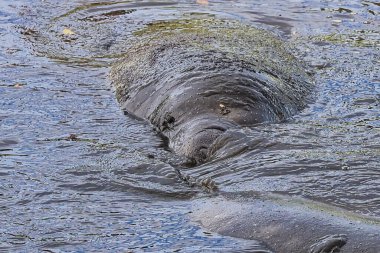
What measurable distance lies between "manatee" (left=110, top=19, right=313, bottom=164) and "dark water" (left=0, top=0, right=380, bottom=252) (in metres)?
0.17

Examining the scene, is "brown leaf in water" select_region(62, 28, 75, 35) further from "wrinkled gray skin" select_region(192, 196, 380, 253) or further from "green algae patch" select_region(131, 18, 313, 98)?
"wrinkled gray skin" select_region(192, 196, 380, 253)

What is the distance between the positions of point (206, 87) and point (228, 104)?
0.36 meters

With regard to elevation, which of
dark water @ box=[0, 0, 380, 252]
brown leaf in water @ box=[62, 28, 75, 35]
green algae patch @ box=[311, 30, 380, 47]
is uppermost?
brown leaf in water @ box=[62, 28, 75, 35]

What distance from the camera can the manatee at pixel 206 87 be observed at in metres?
7.24

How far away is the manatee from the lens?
724 centimetres

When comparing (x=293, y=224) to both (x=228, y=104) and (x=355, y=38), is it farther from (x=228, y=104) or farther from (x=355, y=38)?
(x=355, y=38)

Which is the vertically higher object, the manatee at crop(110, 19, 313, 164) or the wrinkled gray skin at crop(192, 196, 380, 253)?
the manatee at crop(110, 19, 313, 164)

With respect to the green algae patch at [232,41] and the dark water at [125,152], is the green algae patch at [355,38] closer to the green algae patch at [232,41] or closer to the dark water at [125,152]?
the dark water at [125,152]

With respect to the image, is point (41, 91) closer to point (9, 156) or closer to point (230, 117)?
point (9, 156)

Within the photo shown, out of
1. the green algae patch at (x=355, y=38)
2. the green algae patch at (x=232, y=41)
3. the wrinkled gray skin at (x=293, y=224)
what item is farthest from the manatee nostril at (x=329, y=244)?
the green algae patch at (x=355, y=38)

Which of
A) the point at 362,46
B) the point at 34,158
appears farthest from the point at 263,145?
the point at 362,46

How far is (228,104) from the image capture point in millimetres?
7602

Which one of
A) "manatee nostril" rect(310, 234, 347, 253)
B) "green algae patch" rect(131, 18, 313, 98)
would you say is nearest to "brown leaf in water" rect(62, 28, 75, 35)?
"green algae patch" rect(131, 18, 313, 98)

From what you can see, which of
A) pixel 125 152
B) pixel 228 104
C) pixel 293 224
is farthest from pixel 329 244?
pixel 228 104
